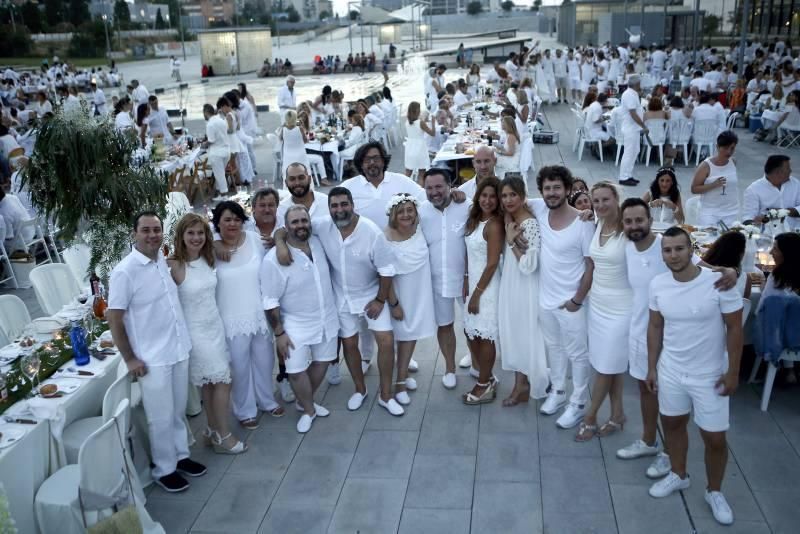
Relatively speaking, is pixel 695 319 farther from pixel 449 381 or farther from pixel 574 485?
pixel 449 381

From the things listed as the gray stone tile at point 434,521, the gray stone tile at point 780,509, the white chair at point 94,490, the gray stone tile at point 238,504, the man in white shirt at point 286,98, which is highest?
the man in white shirt at point 286,98

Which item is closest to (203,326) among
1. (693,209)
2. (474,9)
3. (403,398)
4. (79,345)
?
(79,345)

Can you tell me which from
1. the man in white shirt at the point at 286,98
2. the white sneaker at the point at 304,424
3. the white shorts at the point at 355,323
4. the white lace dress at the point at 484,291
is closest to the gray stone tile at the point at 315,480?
the white sneaker at the point at 304,424

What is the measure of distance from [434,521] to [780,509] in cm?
189

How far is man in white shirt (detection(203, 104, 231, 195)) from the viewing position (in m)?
11.5

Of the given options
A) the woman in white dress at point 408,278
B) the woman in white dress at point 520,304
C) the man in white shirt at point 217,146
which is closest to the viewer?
the woman in white dress at point 520,304

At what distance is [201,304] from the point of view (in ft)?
13.9

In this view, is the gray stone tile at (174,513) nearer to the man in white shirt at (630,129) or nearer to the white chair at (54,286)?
the white chair at (54,286)

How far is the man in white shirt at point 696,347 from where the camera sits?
10.9ft

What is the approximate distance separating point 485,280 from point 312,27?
8166 cm

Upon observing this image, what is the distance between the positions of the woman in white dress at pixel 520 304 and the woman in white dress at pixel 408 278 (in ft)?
1.79

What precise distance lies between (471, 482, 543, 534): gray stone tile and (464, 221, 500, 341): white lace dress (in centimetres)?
107

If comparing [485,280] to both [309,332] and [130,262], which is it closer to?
[309,332]

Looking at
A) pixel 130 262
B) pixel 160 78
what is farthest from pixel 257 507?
pixel 160 78
